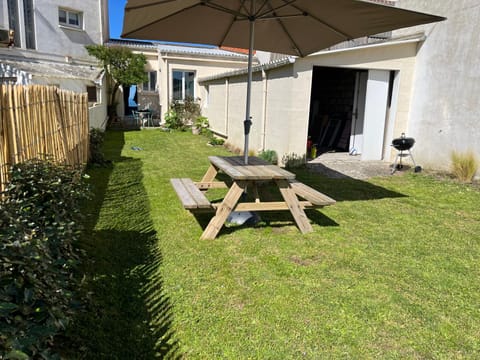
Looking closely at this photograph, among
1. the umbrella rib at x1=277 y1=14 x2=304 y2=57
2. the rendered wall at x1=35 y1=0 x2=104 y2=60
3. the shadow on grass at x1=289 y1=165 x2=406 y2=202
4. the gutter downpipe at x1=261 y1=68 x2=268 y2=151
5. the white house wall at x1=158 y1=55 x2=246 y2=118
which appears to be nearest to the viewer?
the umbrella rib at x1=277 y1=14 x2=304 y2=57

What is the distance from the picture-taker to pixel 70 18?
61.6ft

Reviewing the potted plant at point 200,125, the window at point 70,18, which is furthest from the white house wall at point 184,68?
the window at point 70,18

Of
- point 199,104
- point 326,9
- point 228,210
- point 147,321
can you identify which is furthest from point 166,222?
point 199,104

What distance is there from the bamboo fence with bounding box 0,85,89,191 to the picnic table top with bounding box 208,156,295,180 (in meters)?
2.08

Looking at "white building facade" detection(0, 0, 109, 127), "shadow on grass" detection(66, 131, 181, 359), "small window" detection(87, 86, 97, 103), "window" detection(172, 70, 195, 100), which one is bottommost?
"shadow on grass" detection(66, 131, 181, 359)

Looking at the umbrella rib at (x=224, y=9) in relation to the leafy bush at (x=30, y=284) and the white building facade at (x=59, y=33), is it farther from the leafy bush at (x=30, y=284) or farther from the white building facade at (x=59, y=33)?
the white building facade at (x=59, y=33)

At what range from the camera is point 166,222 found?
4.91 m

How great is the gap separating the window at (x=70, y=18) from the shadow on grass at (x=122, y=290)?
16644 millimetres

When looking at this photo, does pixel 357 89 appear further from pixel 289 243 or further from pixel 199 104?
pixel 199 104

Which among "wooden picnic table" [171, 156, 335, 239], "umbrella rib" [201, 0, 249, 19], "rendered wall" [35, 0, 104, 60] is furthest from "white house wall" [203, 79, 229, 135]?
"wooden picnic table" [171, 156, 335, 239]

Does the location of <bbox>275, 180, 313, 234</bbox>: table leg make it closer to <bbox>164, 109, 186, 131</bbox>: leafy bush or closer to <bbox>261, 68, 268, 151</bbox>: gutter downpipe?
<bbox>261, 68, 268, 151</bbox>: gutter downpipe

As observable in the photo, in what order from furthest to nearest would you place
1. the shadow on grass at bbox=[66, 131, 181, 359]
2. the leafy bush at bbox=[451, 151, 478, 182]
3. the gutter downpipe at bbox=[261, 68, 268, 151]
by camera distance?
the gutter downpipe at bbox=[261, 68, 268, 151] → the leafy bush at bbox=[451, 151, 478, 182] → the shadow on grass at bbox=[66, 131, 181, 359]

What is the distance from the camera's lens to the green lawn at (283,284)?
101 inches

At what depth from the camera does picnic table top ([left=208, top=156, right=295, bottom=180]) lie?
4266mm
